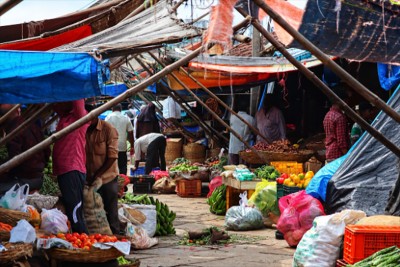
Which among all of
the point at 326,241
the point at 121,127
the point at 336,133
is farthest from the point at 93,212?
the point at 121,127

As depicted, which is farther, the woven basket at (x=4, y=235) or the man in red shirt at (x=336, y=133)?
the man in red shirt at (x=336, y=133)

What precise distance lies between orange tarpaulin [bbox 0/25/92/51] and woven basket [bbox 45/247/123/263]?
312 cm

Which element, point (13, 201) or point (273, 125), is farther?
point (273, 125)

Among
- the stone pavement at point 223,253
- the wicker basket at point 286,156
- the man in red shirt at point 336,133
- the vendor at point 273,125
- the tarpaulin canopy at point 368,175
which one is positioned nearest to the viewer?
the stone pavement at point 223,253

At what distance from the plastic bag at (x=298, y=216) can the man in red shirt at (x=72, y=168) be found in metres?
2.80

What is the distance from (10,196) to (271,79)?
903cm

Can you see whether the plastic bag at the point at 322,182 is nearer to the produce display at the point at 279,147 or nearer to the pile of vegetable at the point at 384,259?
the pile of vegetable at the point at 384,259

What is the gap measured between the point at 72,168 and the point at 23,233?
1.47 meters

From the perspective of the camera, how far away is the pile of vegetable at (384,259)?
609cm

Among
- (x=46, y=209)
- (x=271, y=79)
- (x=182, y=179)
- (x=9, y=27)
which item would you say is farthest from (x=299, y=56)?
(x=46, y=209)

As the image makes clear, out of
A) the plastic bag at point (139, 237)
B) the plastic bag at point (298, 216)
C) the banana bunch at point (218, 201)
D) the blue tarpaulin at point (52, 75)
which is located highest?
the blue tarpaulin at point (52, 75)

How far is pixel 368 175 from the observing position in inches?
361

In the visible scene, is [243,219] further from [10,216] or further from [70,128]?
[70,128]

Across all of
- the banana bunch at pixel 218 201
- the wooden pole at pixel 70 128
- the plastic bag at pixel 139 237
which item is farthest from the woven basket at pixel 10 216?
the banana bunch at pixel 218 201
